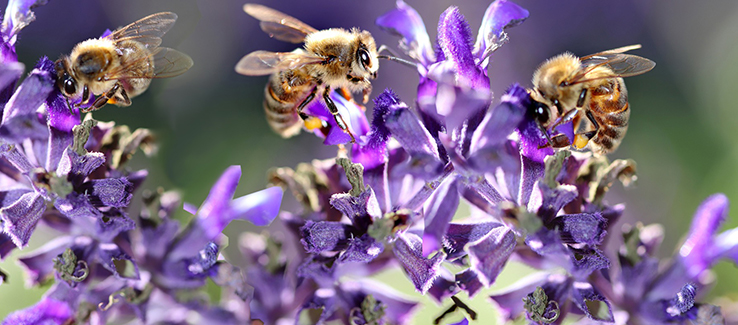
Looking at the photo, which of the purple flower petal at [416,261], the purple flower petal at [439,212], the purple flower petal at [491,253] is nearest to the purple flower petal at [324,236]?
the purple flower petal at [416,261]

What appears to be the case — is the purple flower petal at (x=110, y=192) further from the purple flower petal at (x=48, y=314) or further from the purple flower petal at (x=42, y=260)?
the purple flower petal at (x=48, y=314)

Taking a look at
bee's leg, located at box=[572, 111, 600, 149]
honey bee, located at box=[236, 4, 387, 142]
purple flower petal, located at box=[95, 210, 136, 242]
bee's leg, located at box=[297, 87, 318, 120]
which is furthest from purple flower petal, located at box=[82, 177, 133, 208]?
bee's leg, located at box=[572, 111, 600, 149]

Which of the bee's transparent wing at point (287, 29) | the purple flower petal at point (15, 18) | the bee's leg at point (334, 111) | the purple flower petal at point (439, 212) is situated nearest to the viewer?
A: the purple flower petal at point (439, 212)

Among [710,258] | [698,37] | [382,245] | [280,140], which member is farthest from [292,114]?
[698,37]

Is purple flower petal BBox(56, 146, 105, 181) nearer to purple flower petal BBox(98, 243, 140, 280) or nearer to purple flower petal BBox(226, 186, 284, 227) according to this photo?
purple flower petal BBox(98, 243, 140, 280)

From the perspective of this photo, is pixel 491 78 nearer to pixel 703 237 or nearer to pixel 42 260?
pixel 703 237

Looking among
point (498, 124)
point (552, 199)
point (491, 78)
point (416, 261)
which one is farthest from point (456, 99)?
point (491, 78)
